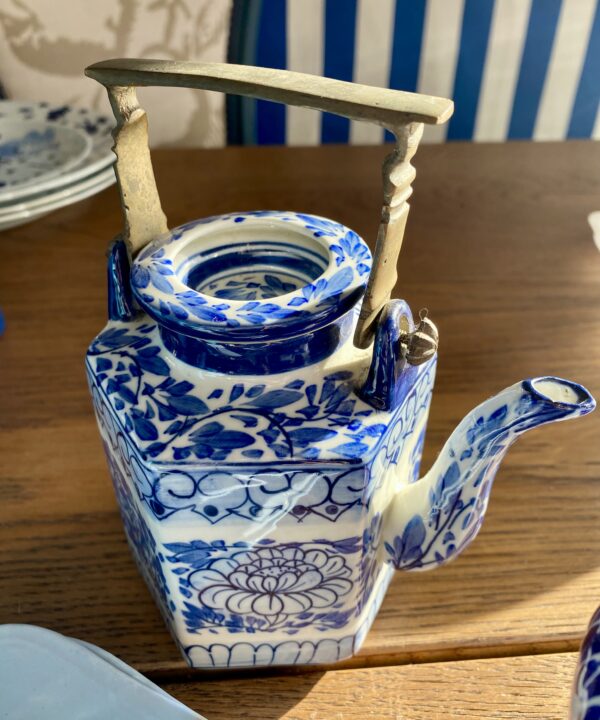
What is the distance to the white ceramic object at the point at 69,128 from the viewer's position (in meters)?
0.72

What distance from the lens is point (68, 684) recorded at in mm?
367

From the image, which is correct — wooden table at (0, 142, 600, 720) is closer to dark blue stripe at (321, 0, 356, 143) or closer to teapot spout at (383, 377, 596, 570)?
teapot spout at (383, 377, 596, 570)

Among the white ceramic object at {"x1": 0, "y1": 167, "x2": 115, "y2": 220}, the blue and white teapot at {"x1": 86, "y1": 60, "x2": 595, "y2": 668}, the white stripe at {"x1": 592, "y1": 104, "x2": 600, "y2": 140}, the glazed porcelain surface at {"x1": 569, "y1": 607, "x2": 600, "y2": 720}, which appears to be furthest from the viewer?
the white stripe at {"x1": 592, "y1": 104, "x2": 600, "y2": 140}

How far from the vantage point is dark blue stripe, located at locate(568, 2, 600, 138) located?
1.34 metres

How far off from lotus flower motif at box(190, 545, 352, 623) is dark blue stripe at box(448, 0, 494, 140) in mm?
1170

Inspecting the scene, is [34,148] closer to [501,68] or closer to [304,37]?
[304,37]

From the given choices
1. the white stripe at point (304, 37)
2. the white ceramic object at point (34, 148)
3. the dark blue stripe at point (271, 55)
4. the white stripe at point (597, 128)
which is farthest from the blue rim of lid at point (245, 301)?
the white stripe at point (597, 128)

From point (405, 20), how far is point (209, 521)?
116 cm

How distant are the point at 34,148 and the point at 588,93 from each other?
1023 millimetres

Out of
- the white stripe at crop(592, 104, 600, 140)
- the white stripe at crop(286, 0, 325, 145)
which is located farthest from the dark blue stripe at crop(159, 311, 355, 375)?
the white stripe at crop(592, 104, 600, 140)

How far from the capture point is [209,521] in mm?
353

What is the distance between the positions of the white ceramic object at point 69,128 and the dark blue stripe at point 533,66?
2.66ft

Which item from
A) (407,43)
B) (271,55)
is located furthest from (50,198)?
(407,43)

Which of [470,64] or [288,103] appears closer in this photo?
[288,103]
